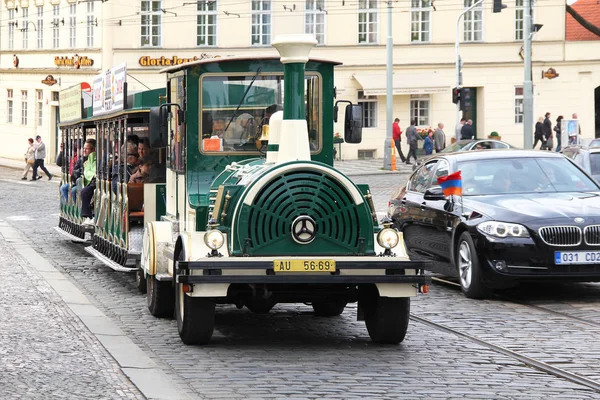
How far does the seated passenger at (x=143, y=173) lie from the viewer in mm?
15758

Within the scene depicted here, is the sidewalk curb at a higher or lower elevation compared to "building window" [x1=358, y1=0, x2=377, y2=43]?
lower

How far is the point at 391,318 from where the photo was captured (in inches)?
408

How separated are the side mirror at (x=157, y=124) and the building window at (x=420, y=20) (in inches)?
1727

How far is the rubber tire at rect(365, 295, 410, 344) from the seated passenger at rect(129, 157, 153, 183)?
5892 millimetres

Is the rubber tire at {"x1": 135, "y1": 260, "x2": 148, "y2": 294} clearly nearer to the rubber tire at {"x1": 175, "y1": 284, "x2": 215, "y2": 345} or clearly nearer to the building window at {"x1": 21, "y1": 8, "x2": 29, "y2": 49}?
the rubber tire at {"x1": 175, "y1": 284, "x2": 215, "y2": 345}

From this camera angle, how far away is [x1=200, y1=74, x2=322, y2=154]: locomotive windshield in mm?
11805

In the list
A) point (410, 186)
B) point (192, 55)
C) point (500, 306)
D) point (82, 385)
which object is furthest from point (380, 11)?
point (82, 385)

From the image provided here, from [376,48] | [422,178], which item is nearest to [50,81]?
[376,48]

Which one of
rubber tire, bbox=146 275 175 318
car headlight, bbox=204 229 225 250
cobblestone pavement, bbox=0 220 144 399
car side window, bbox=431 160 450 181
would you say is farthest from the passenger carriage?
car side window, bbox=431 160 450 181

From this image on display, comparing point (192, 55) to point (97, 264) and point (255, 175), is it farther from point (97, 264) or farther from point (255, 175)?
point (255, 175)

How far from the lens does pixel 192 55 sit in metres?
54.3

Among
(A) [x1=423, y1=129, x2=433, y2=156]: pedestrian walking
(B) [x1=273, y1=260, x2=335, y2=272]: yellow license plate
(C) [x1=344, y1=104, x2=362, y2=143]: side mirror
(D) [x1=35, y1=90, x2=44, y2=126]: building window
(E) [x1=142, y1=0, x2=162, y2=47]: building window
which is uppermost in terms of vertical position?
(E) [x1=142, y1=0, x2=162, y2=47]: building window

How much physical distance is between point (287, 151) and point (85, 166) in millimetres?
10398

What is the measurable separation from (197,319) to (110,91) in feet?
25.3
